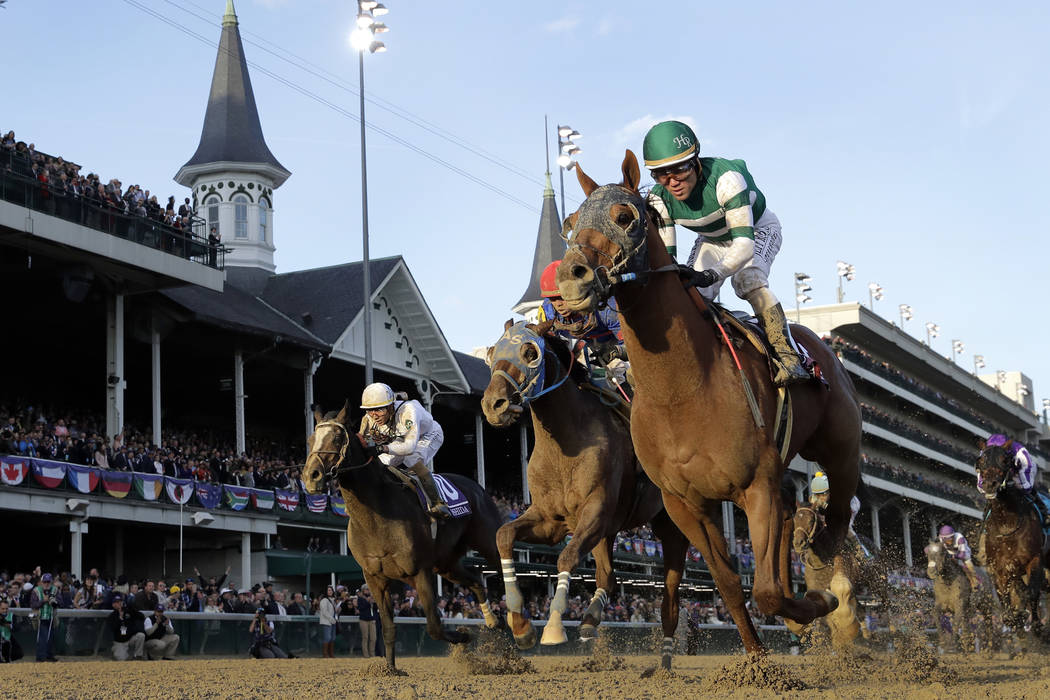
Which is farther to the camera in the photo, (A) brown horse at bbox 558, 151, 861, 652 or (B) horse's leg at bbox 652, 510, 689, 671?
(B) horse's leg at bbox 652, 510, 689, 671

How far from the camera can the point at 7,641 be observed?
14.8 m

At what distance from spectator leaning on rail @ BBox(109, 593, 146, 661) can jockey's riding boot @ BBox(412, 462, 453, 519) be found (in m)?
6.18

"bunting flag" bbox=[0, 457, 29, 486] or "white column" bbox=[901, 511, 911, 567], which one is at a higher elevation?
"bunting flag" bbox=[0, 457, 29, 486]

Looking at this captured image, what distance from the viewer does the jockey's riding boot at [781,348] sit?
24.4 feet

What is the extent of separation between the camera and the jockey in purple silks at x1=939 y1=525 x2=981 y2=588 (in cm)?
1872

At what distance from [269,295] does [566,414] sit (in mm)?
29129

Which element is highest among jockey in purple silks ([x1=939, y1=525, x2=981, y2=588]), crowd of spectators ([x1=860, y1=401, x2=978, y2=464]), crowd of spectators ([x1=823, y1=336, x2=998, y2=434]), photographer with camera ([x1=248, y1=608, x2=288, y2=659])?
crowd of spectators ([x1=823, y1=336, x2=998, y2=434])

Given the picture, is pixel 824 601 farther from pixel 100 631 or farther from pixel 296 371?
pixel 296 371

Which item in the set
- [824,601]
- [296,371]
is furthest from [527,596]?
[824,601]

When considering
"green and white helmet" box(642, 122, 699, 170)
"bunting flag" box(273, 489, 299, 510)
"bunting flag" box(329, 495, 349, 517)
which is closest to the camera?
"green and white helmet" box(642, 122, 699, 170)

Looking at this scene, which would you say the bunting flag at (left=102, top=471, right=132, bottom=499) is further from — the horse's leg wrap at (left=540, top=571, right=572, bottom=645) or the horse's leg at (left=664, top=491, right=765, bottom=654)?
the horse's leg at (left=664, top=491, right=765, bottom=654)

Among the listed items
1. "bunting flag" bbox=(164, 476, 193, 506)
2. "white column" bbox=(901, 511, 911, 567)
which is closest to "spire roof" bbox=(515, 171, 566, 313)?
"white column" bbox=(901, 511, 911, 567)

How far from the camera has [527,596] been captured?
116 feet

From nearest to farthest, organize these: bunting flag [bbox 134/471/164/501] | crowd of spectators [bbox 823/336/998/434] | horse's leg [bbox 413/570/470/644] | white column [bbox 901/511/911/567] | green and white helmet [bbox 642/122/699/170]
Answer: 1. green and white helmet [bbox 642/122/699/170]
2. horse's leg [bbox 413/570/470/644]
3. bunting flag [bbox 134/471/164/501]
4. crowd of spectators [bbox 823/336/998/434]
5. white column [bbox 901/511/911/567]
